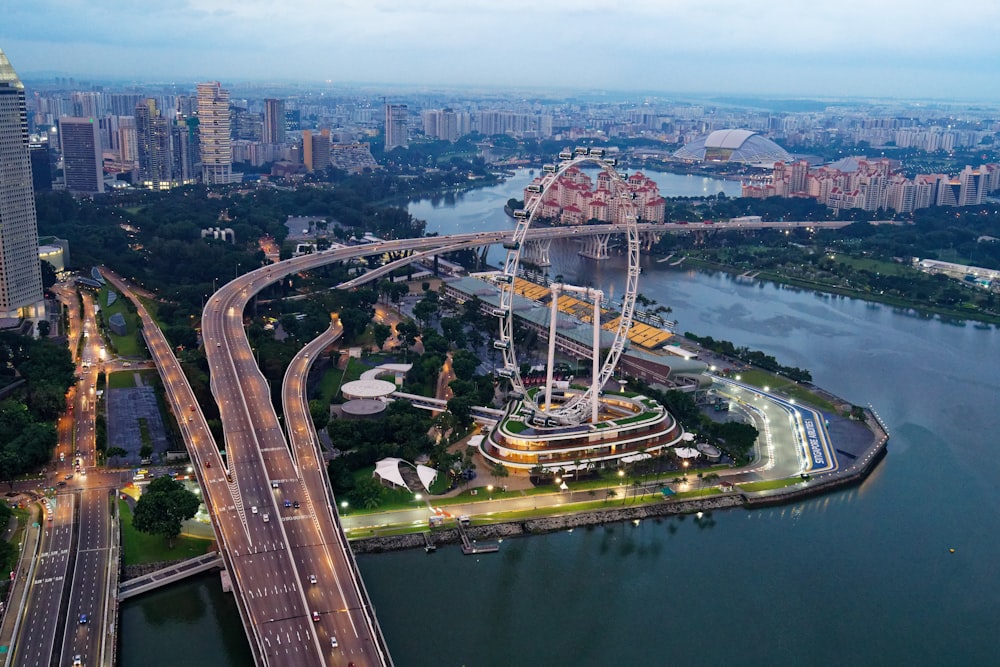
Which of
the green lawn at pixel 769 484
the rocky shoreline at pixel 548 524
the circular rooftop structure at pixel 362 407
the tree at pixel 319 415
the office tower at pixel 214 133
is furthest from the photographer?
the office tower at pixel 214 133

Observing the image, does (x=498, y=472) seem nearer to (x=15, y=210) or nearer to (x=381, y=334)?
(x=381, y=334)

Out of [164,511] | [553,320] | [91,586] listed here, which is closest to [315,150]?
[553,320]

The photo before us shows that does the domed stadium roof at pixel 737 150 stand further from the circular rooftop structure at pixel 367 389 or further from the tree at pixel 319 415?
the tree at pixel 319 415

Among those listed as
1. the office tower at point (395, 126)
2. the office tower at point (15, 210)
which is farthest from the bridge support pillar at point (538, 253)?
the office tower at point (395, 126)

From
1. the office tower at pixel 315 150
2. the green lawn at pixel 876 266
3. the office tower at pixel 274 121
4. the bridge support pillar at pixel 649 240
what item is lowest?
the green lawn at pixel 876 266

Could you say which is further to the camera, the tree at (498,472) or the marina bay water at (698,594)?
the tree at (498,472)

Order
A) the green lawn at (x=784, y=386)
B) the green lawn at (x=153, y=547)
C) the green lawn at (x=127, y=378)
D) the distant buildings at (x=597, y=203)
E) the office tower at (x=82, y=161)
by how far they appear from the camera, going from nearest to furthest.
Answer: the green lawn at (x=153, y=547), the green lawn at (x=127, y=378), the green lawn at (x=784, y=386), the distant buildings at (x=597, y=203), the office tower at (x=82, y=161)
